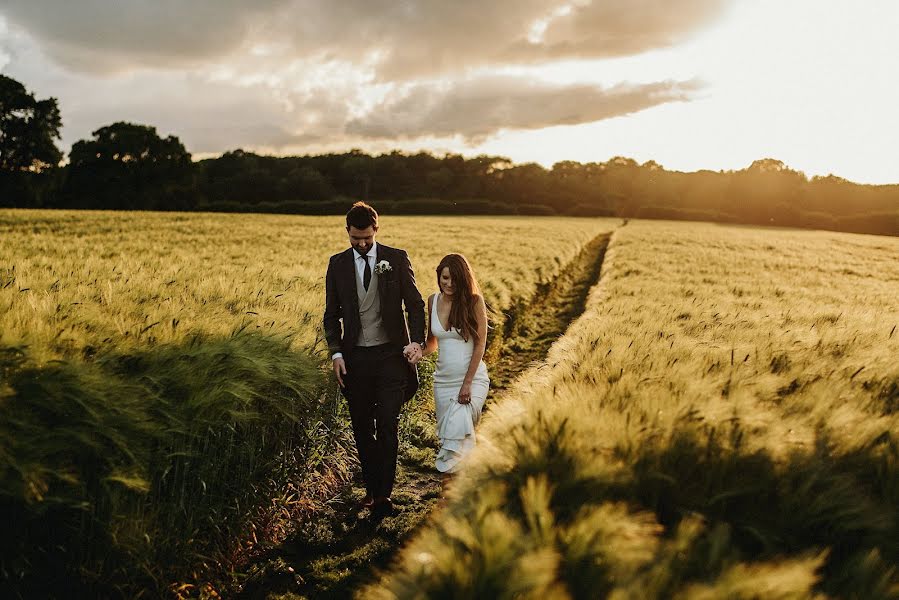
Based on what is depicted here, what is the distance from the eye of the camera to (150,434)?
9.18 ft

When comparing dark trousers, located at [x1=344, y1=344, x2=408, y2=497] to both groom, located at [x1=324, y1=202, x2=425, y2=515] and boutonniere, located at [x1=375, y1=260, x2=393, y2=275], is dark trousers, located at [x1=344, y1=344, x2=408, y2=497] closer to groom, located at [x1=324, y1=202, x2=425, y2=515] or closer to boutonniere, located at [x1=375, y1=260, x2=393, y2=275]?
groom, located at [x1=324, y1=202, x2=425, y2=515]

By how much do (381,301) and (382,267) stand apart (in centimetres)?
29

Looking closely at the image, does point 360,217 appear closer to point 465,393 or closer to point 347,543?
point 465,393

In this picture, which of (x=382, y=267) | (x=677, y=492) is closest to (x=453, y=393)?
(x=382, y=267)

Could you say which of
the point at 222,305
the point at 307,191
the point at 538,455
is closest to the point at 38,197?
the point at 307,191

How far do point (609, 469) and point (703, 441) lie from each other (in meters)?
0.46

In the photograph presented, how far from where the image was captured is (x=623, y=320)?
20.0ft

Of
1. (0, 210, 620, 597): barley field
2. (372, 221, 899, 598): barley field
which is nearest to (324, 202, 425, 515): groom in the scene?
(0, 210, 620, 597): barley field

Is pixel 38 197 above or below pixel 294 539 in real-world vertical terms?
above

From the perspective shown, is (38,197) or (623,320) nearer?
(623,320)

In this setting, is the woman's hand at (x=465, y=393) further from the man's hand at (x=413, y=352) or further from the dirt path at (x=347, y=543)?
the dirt path at (x=347, y=543)

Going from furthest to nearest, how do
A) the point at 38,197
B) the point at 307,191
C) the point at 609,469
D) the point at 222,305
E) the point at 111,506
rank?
the point at 307,191, the point at 38,197, the point at 222,305, the point at 111,506, the point at 609,469

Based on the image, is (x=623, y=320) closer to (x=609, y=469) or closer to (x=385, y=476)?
(x=385, y=476)

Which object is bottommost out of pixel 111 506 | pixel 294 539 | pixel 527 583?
pixel 294 539
